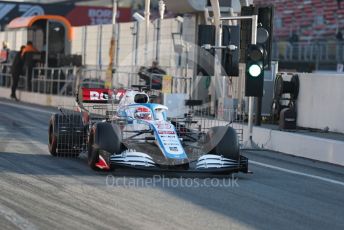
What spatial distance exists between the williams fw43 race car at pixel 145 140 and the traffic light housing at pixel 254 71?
4.41 m

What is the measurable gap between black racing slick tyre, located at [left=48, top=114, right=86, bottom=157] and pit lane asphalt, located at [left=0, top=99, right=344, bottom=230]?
0.75 ft

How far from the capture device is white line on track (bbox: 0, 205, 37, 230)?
8031 millimetres

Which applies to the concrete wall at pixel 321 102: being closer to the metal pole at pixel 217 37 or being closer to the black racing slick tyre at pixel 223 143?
the metal pole at pixel 217 37

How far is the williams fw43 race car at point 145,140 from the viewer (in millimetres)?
11797

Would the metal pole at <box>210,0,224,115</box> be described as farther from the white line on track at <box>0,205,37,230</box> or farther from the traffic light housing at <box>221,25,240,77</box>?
the white line on track at <box>0,205,37,230</box>

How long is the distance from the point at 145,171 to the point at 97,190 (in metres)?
1.96

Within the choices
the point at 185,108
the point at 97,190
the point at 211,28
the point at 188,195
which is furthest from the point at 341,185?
the point at 185,108

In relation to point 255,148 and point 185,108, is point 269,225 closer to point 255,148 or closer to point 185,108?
point 255,148

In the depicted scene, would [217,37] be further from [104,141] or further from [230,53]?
[104,141]

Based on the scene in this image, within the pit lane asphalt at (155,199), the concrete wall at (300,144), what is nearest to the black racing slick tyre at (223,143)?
the pit lane asphalt at (155,199)

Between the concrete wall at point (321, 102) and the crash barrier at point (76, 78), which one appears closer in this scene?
the concrete wall at point (321, 102)

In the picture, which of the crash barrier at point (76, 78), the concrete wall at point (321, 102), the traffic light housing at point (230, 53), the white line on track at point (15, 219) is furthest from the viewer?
the crash barrier at point (76, 78)

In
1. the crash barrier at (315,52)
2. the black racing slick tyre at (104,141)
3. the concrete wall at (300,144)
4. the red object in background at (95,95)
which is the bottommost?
the concrete wall at (300,144)

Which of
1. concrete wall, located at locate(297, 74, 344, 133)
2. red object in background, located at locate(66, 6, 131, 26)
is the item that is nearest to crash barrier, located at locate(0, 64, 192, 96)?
concrete wall, located at locate(297, 74, 344, 133)
